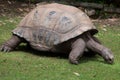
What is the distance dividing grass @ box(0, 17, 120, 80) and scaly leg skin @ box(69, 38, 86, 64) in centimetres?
10

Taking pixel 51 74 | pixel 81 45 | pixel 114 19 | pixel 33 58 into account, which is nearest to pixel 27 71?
pixel 51 74

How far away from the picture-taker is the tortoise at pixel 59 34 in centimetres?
700

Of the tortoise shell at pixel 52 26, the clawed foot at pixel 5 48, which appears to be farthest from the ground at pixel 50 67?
the tortoise shell at pixel 52 26

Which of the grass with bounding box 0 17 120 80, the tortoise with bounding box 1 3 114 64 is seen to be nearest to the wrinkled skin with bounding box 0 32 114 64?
the tortoise with bounding box 1 3 114 64

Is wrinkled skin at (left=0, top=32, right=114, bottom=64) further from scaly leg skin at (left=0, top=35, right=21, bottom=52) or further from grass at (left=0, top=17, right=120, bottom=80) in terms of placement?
grass at (left=0, top=17, right=120, bottom=80)

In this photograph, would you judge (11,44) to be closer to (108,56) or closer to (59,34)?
(59,34)

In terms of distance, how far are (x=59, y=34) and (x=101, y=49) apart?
30.6 inches

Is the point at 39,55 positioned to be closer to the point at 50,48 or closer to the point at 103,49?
the point at 50,48

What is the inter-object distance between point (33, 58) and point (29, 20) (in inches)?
30.4

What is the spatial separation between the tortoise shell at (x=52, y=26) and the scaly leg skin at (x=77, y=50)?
0.52ft

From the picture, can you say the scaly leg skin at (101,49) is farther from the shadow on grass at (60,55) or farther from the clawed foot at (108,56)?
the shadow on grass at (60,55)

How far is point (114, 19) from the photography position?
11.5m

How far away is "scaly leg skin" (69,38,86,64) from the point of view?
6807 millimetres

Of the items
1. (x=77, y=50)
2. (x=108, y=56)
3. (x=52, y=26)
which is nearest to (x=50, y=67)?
(x=77, y=50)
